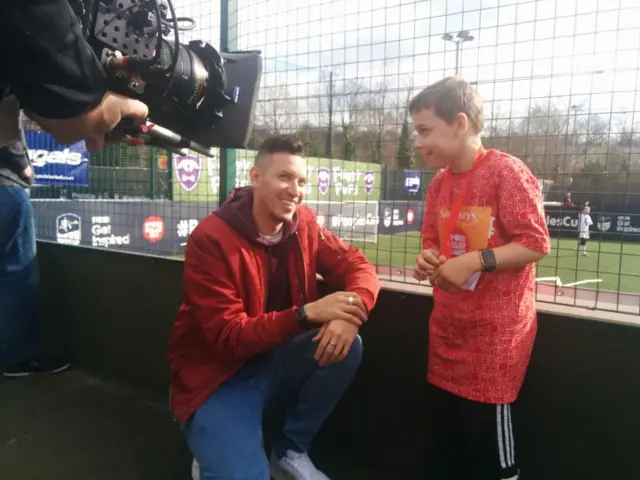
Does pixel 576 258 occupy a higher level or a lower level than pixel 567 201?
lower

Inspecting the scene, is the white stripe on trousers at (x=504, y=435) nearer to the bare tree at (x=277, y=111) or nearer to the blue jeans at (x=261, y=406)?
the blue jeans at (x=261, y=406)

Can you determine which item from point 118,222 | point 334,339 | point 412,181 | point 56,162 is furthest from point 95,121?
point 56,162

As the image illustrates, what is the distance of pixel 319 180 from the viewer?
13.4ft

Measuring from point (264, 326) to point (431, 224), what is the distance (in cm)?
71

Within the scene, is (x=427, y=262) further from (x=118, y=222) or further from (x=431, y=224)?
(x=118, y=222)

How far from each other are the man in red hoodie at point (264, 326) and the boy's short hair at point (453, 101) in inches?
22.9

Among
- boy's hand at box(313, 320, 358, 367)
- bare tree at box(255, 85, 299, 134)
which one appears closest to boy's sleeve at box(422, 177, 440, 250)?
boy's hand at box(313, 320, 358, 367)

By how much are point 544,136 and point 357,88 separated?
91 centimetres

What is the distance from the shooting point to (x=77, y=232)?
21.9ft

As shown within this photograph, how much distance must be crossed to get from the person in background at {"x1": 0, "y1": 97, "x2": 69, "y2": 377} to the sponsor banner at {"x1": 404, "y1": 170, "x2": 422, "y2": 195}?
2100mm

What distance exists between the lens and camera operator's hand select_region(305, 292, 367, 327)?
1.83 meters

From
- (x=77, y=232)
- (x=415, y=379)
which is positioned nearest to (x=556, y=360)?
(x=415, y=379)

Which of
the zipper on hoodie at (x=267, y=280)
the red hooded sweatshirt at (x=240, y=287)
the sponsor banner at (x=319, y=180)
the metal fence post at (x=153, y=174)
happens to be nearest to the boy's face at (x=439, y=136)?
the red hooded sweatshirt at (x=240, y=287)

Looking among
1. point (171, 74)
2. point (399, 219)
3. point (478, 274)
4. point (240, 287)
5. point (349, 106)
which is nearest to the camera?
point (171, 74)
